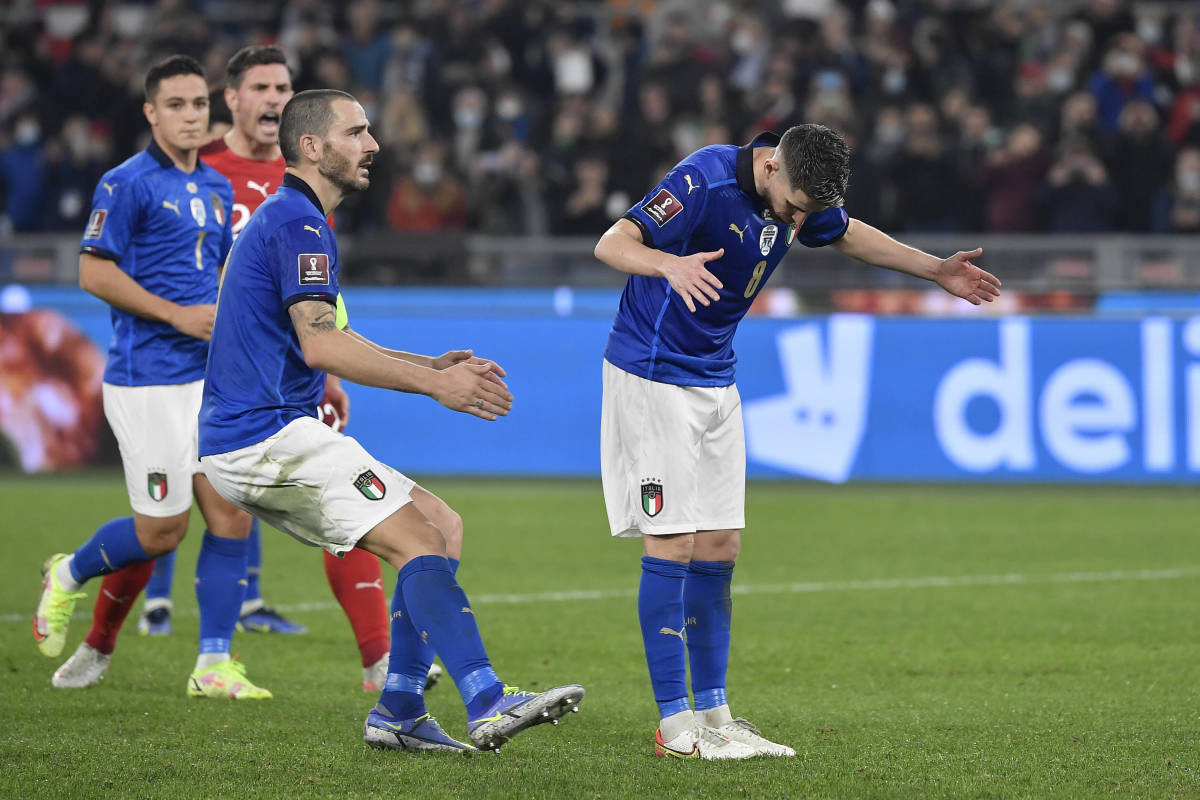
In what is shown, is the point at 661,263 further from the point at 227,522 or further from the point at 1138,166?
the point at 1138,166

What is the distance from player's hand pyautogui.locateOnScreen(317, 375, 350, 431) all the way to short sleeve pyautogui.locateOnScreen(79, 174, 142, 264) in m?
0.95

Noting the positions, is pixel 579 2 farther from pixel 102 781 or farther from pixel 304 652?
pixel 102 781

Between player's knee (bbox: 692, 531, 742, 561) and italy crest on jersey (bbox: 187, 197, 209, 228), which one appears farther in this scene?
italy crest on jersey (bbox: 187, 197, 209, 228)

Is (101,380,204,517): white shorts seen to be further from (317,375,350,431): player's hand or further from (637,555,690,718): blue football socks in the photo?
(637,555,690,718): blue football socks

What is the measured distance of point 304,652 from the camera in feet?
23.4

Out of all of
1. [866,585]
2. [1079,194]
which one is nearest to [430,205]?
[1079,194]

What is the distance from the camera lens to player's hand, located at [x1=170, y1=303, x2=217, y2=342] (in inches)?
245

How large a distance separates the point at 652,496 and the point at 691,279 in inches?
32.1

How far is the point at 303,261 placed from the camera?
4.70 metres

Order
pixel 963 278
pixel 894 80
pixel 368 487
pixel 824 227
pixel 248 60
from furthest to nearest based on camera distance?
pixel 894 80 → pixel 248 60 → pixel 963 278 → pixel 824 227 → pixel 368 487

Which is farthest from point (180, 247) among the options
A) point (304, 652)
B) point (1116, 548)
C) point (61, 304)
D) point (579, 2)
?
point (579, 2)

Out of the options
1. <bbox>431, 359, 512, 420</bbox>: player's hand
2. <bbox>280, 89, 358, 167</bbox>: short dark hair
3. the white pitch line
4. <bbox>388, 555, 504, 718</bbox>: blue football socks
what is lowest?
the white pitch line

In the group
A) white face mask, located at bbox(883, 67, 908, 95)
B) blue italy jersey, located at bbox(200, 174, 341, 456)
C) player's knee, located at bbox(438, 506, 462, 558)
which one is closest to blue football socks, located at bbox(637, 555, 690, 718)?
player's knee, located at bbox(438, 506, 462, 558)

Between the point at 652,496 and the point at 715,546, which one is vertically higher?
the point at 652,496
